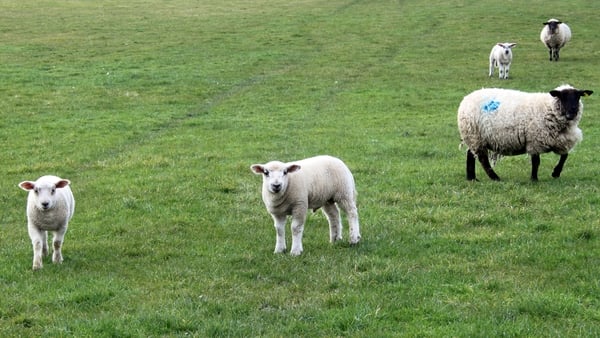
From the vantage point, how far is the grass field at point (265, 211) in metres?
8.12

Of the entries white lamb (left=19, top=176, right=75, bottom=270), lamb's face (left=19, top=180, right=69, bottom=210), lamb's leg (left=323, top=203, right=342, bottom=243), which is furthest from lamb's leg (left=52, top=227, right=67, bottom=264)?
lamb's leg (left=323, top=203, right=342, bottom=243)

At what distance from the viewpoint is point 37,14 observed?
187ft

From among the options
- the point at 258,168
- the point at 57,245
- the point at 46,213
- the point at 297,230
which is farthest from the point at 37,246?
the point at 297,230

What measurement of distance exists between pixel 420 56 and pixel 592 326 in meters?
31.7

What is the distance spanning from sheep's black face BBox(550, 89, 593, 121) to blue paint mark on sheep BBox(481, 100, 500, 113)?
112 centimetres

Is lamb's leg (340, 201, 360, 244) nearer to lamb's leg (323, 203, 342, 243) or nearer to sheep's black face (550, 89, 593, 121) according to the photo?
lamb's leg (323, 203, 342, 243)

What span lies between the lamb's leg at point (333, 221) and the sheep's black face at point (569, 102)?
570 centimetres

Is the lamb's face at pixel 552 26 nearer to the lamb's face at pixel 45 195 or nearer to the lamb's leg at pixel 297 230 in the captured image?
the lamb's leg at pixel 297 230

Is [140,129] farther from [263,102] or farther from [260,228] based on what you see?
[260,228]

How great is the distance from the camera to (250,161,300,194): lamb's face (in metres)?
9.73

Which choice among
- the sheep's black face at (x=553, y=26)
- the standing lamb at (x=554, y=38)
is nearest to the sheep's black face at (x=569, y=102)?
the standing lamb at (x=554, y=38)

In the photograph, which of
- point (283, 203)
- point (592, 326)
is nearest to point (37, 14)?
point (283, 203)

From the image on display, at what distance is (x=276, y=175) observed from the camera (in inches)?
386

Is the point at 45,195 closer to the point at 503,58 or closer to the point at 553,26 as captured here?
the point at 503,58
